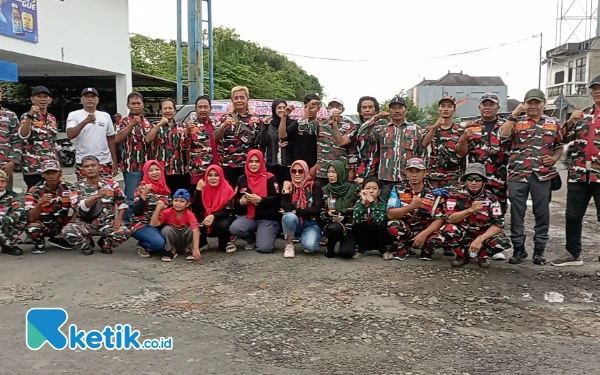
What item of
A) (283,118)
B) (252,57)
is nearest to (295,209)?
(283,118)

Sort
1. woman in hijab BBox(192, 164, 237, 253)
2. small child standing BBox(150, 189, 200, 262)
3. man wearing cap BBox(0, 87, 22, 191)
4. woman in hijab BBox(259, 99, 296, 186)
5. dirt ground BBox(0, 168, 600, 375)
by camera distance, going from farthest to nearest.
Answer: woman in hijab BBox(259, 99, 296, 186) → man wearing cap BBox(0, 87, 22, 191) → woman in hijab BBox(192, 164, 237, 253) → small child standing BBox(150, 189, 200, 262) → dirt ground BBox(0, 168, 600, 375)

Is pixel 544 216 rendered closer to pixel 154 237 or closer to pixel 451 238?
pixel 451 238

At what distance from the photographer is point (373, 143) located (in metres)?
6.07

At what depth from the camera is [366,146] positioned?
6121mm

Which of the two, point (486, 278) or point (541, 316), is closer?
point (541, 316)

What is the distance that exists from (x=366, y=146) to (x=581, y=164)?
2.21 m

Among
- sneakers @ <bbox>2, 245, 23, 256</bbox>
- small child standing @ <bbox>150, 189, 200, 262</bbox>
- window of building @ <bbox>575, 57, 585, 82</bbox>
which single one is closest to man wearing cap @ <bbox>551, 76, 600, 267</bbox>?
small child standing @ <bbox>150, 189, 200, 262</bbox>

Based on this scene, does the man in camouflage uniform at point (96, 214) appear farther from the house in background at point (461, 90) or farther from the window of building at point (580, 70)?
the house in background at point (461, 90)

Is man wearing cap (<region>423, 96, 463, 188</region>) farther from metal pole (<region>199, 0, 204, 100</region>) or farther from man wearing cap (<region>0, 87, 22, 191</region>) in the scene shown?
metal pole (<region>199, 0, 204, 100</region>)

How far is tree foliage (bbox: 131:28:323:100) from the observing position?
3133cm

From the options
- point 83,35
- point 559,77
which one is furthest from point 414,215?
point 559,77

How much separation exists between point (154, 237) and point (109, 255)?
0.57 meters

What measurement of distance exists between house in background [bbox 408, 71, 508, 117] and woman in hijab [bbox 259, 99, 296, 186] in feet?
176

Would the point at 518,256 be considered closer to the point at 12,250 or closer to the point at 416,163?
the point at 416,163
